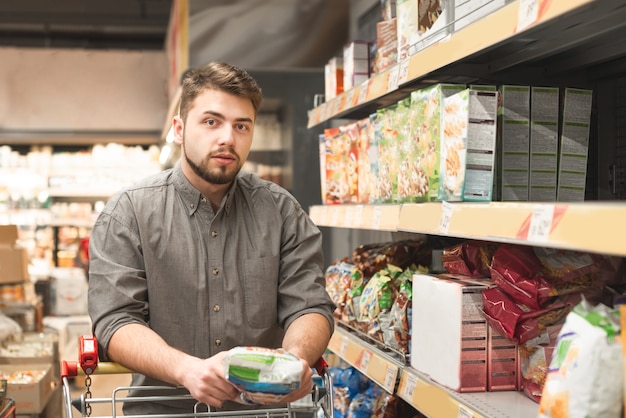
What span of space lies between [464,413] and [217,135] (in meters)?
0.97

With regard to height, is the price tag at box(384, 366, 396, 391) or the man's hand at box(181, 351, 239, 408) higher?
the man's hand at box(181, 351, 239, 408)

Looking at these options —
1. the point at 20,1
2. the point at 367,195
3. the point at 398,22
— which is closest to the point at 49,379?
the point at 367,195

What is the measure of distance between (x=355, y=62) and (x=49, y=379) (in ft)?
8.01

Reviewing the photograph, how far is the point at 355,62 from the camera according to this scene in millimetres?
2996

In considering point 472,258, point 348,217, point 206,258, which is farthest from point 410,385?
point 348,217

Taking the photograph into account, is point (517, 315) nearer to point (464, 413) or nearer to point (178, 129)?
point (464, 413)

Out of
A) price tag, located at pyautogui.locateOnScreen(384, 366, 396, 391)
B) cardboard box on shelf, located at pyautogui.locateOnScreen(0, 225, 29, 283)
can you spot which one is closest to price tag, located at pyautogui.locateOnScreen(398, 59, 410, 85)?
price tag, located at pyautogui.locateOnScreen(384, 366, 396, 391)

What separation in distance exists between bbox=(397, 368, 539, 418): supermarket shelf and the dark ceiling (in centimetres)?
756

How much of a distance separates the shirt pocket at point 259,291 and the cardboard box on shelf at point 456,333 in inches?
17.6

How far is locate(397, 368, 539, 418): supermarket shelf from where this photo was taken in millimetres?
1793

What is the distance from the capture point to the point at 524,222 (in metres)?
1.47

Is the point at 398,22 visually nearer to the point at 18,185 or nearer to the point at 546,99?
the point at 546,99

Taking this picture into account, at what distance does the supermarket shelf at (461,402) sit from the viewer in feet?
5.88

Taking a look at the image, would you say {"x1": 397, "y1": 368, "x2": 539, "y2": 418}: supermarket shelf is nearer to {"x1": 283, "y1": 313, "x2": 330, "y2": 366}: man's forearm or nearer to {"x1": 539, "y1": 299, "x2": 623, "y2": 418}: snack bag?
{"x1": 283, "y1": 313, "x2": 330, "y2": 366}: man's forearm
